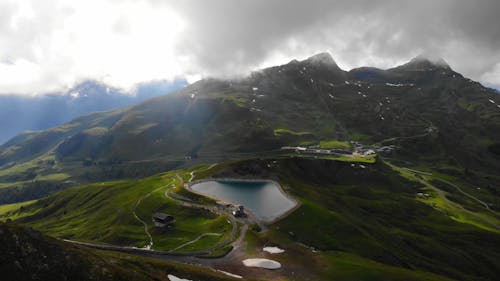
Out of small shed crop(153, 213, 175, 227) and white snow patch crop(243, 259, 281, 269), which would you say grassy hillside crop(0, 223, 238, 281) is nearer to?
white snow patch crop(243, 259, 281, 269)

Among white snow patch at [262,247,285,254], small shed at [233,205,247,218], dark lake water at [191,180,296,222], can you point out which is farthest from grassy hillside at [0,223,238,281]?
dark lake water at [191,180,296,222]

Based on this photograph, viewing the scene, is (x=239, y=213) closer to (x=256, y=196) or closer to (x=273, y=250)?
(x=273, y=250)

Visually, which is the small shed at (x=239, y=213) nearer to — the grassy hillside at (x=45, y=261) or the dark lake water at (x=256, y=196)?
the dark lake water at (x=256, y=196)

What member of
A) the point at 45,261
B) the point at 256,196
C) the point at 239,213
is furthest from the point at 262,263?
the point at 256,196

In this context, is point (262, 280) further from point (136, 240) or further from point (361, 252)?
point (136, 240)

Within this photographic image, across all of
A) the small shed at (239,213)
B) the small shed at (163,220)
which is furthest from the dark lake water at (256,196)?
the small shed at (163,220)
